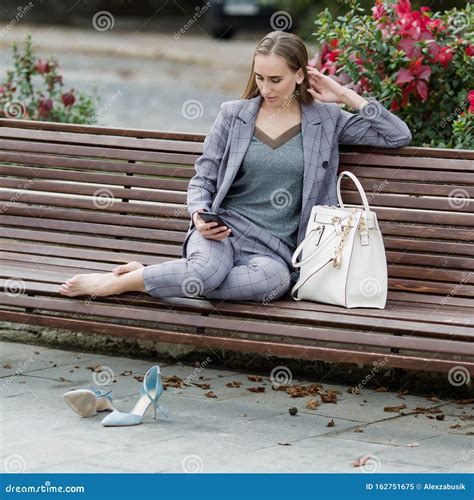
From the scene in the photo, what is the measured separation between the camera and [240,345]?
4.98m

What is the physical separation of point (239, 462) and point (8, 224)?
2.33 metres

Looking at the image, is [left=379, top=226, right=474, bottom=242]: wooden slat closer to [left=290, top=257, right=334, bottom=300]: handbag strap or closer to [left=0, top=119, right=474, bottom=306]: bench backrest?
A: [left=0, top=119, right=474, bottom=306]: bench backrest

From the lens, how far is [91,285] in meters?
5.30

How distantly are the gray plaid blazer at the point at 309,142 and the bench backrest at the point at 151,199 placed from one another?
0.11 metres

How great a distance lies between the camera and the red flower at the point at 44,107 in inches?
316

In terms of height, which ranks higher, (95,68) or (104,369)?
(95,68)

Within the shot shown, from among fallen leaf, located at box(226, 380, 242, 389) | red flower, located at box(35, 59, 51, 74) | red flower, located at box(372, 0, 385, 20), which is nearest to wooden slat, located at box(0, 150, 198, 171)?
fallen leaf, located at box(226, 380, 242, 389)

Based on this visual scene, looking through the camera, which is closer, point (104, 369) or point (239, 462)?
point (239, 462)

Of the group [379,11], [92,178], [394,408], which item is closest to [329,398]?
[394,408]

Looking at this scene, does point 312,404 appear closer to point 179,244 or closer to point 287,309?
point 287,309

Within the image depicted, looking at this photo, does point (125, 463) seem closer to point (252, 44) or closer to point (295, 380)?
point (295, 380)

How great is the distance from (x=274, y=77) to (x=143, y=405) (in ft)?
4.91

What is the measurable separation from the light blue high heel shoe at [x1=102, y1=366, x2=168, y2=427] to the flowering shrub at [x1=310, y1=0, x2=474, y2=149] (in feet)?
6.49

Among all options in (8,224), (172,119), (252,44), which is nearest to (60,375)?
(8,224)
